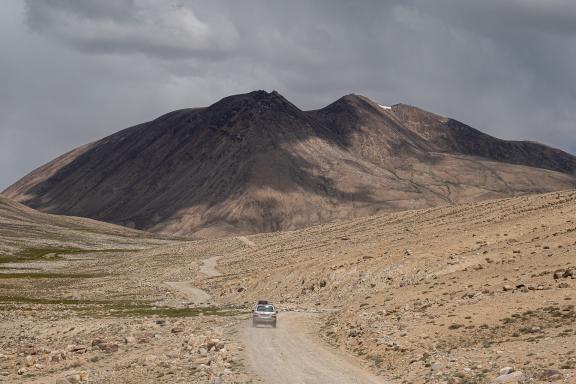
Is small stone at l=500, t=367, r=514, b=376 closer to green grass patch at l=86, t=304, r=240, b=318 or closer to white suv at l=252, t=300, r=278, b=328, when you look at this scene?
white suv at l=252, t=300, r=278, b=328

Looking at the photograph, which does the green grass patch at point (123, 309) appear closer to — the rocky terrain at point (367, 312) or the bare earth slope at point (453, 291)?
the rocky terrain at point (367, 312)

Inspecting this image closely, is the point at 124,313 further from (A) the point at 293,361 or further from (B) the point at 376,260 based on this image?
(A) the point at 293,361

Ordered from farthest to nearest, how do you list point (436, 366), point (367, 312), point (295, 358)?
point (367, 312) < point (295, 358) < point (436, 366)

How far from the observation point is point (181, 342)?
128 feet

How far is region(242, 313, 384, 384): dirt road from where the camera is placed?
2859cm

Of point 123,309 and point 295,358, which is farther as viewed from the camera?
point 123,309

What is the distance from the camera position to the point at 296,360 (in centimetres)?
3306

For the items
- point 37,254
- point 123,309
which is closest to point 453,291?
point 123,309

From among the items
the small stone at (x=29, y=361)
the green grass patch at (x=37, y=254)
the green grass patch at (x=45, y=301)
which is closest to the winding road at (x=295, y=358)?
the small stone at (x=29, y=361)

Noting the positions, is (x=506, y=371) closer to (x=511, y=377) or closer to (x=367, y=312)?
(x=511, y=377)

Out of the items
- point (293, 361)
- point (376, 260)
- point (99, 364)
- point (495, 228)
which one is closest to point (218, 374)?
point (293, 361)

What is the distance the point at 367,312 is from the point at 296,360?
40.5 ft

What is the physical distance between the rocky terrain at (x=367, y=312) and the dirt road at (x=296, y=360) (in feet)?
0.87

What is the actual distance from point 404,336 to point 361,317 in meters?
8.03
